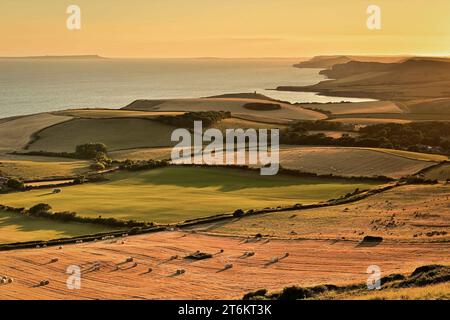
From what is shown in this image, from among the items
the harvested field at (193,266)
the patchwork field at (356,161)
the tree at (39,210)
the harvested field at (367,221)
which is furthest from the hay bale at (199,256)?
the patchwork field at (356,161)

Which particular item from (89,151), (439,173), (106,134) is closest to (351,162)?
(439,173)

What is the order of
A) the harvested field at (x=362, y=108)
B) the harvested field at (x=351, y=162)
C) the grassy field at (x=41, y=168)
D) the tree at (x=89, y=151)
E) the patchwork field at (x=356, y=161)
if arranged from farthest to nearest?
the harvested field at (x=362, y=108)
the tree at (x=89, y=151)
the grassy field at (x=41, y=168)
the patchwork field at (x=356, y=161)
the harvested field at (x=351, y=162)

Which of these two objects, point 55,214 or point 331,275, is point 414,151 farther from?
point 331,275

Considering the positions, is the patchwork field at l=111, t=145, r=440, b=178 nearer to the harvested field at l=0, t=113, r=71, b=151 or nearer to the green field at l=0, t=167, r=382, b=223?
the green field at l=0, t=167, r=382, b=223

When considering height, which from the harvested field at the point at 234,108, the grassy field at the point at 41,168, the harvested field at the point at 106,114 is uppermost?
the harvested field at the point at 106,114

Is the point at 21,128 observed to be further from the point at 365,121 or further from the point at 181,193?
the point at 181,193

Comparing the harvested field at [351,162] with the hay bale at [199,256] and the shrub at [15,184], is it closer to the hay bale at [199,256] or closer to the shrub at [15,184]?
the shrub at [15,184]
